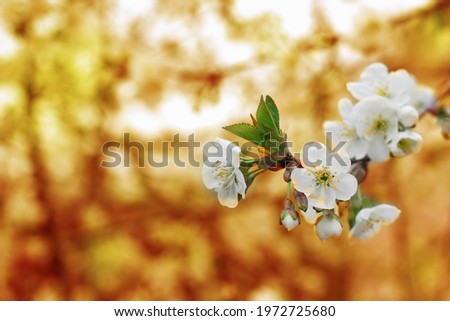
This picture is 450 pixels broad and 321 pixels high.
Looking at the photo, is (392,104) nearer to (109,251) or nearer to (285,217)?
(285,217)

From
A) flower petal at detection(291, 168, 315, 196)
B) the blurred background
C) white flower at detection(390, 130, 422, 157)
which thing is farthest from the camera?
the blurred background

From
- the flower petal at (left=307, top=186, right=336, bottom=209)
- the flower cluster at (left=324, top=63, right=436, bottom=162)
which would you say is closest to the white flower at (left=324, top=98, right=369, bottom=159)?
the flower cluster at (left=324, top=63, right=436, bottom=162)

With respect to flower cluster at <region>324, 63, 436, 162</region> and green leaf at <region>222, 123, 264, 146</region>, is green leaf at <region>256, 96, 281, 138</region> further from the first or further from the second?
flower cluster at <region>324, 63, 436, 162</region>

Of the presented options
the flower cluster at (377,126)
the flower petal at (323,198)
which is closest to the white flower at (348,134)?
the flower cluster at (377,126)

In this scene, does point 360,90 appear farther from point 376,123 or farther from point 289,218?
point 289,218

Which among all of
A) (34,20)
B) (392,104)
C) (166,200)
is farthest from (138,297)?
(392,104)

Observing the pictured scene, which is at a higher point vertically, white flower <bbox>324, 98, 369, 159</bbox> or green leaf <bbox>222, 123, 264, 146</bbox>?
white flower <bbox>324, 98, 369, 159</bbox>

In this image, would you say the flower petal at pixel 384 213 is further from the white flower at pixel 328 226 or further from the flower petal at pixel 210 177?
the flower petal at pixel 210 177

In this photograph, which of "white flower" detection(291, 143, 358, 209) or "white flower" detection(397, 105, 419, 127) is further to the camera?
"white flower" detection(397, 105, 419, 127)
